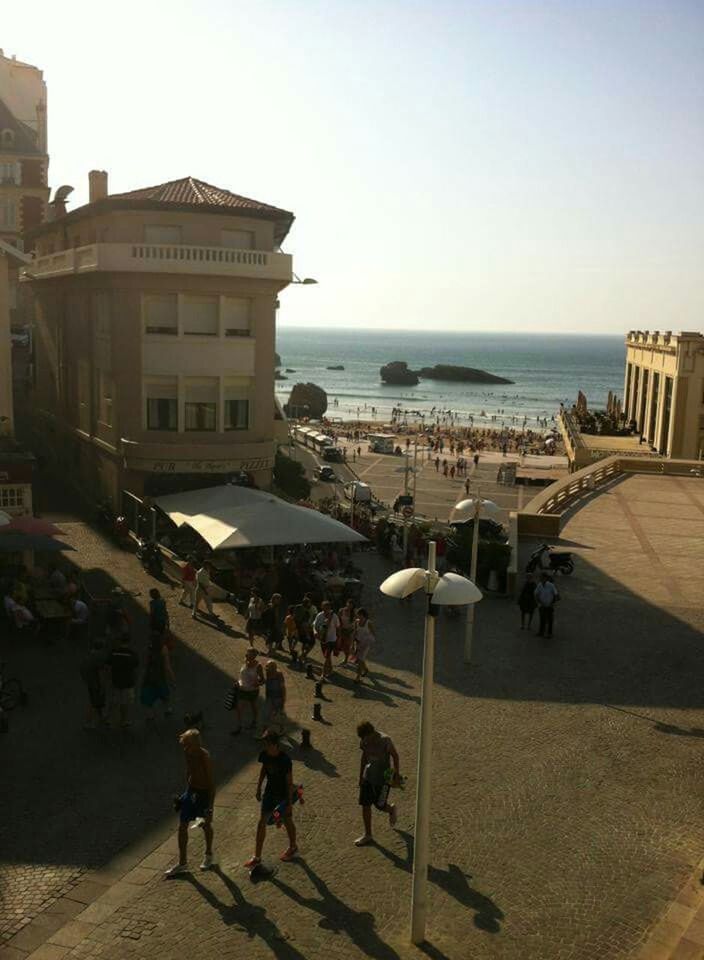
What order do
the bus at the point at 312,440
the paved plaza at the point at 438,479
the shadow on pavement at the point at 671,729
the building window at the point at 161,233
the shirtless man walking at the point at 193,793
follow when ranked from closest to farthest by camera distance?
1. the shirtless man walking at the point at 193,793
2. the shadow on pavement at the point at 671,729
3. the building window at the point at 161,233
4. the paved plaza at the point at 438,479
5. the bus at the point at 312,440

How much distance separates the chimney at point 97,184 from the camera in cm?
3744

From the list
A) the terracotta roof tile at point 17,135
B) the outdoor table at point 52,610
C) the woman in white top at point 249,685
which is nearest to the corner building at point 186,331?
the outdoor table at point 52,610

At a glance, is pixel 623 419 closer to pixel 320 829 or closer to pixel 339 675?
pixel 339 675

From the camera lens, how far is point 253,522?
2194 cm

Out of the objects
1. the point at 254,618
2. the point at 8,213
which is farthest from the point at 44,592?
the point at 8,213

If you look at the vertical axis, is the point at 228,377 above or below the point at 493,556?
above

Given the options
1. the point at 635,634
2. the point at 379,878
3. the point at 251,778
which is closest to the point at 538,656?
the point at 635,634

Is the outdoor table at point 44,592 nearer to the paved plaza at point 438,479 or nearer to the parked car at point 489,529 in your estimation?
the parked car at point 489,529

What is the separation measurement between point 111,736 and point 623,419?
5657 centimetres

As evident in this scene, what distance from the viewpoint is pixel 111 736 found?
14102 mm

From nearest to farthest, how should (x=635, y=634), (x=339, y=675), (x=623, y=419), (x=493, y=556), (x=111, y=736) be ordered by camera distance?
(x=111, y=736), (x=339, y=675), (x=635, y=634), (x=493, y=556), (x=623, y=419)

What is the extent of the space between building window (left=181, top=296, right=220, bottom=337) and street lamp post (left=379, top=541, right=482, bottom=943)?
69.6 feet

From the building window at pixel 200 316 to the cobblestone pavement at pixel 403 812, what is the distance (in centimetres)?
1291

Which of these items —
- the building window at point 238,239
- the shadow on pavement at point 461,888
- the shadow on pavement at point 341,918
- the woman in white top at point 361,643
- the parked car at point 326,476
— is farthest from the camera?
the parked car at point 326,476
